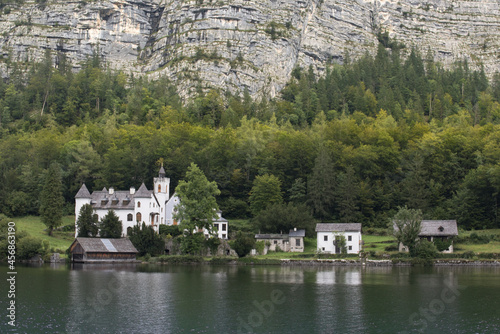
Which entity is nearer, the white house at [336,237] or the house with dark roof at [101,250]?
the house with dark roof at [101,250]

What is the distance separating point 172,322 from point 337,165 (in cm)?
6998

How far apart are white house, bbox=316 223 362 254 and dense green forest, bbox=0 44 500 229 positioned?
29.4 feet

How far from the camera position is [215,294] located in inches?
1826

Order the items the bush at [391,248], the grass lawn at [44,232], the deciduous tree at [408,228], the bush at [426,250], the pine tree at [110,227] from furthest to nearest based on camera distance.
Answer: the pine tree at [110,227] → the grass lawn at [44,232] → the bush at [391,248] → the deciduous tree at [408,228] → the bush at [426,250]

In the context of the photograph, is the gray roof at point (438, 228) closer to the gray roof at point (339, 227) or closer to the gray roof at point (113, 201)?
the gray roof at point (339, 227)

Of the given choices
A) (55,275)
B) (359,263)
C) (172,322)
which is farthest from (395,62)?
(172,322)

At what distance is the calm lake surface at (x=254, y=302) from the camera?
116 feet

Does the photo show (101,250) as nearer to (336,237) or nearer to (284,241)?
(284,241)

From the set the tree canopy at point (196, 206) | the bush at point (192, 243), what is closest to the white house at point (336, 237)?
the tree canopy at point (196, 206)

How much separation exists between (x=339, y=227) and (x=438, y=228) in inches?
500

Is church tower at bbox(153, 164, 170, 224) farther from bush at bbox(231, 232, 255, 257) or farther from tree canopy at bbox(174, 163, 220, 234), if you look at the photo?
bush at bbox(231, 232, 255, 257)

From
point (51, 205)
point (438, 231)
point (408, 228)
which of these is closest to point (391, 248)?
point (408, 228)

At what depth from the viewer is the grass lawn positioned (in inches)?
3142

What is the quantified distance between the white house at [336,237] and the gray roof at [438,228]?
815 cm
